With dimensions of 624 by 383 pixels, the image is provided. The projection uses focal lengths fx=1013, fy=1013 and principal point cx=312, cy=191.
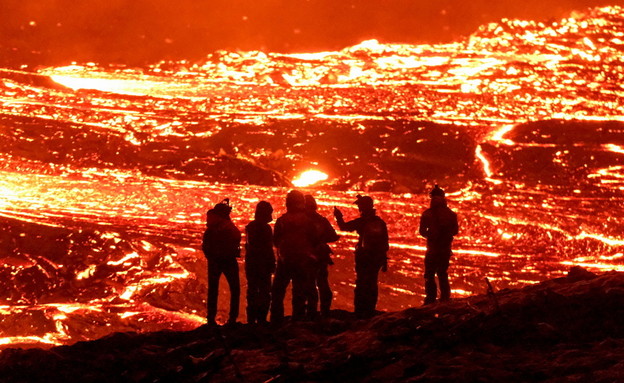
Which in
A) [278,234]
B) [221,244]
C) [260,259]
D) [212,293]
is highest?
[278,234]

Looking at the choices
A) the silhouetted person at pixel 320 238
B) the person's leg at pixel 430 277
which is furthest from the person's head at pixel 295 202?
the person's leg at pixel 430 277

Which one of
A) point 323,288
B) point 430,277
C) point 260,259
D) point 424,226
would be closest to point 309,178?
point 430,277

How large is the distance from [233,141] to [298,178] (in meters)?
3.54

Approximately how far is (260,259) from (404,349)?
7.90ft

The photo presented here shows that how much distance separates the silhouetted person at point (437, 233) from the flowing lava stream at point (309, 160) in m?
11.7

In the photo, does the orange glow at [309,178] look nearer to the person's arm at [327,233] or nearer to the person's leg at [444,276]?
the person's leg at [444,276]

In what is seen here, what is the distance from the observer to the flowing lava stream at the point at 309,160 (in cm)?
2433

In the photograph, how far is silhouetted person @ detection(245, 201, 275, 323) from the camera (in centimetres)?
928

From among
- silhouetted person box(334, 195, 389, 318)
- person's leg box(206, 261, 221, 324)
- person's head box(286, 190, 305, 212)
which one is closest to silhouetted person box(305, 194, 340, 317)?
person's head box(286, 190, 305, 212)

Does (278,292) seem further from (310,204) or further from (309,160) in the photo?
(309,160)

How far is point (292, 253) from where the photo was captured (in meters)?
9.05

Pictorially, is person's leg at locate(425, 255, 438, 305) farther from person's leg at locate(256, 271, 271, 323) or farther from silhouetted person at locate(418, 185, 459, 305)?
person's leg at locate(256, 271, 271, 323)

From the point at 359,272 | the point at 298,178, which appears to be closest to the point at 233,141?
the point at 298,178

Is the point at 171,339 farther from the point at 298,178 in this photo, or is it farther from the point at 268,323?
the point at 298,178
